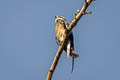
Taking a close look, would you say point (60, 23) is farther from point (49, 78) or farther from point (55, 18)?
point (49, 78)

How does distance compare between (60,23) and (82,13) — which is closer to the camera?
(82,13)

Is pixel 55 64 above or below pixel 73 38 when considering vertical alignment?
below

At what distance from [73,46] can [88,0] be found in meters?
2.01

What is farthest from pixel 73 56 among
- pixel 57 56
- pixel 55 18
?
pixel 55 18

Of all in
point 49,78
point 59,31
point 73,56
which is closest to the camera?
point 49,78

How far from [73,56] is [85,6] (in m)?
1.48

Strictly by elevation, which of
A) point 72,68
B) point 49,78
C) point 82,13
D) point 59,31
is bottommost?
point 49,78

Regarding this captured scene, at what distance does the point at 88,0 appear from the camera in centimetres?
399

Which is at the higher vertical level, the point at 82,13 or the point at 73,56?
the point at 82,13

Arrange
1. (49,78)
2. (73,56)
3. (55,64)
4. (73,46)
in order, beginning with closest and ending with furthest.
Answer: (49,78) < (55,64) < (73,56) < (73,46)

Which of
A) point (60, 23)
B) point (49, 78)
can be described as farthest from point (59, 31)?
point (49, 78)

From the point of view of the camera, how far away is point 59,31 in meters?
6.93

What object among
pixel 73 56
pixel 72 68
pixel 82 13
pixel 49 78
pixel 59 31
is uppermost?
pixel 59 31

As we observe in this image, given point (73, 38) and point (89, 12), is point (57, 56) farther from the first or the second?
point (73, 38)
